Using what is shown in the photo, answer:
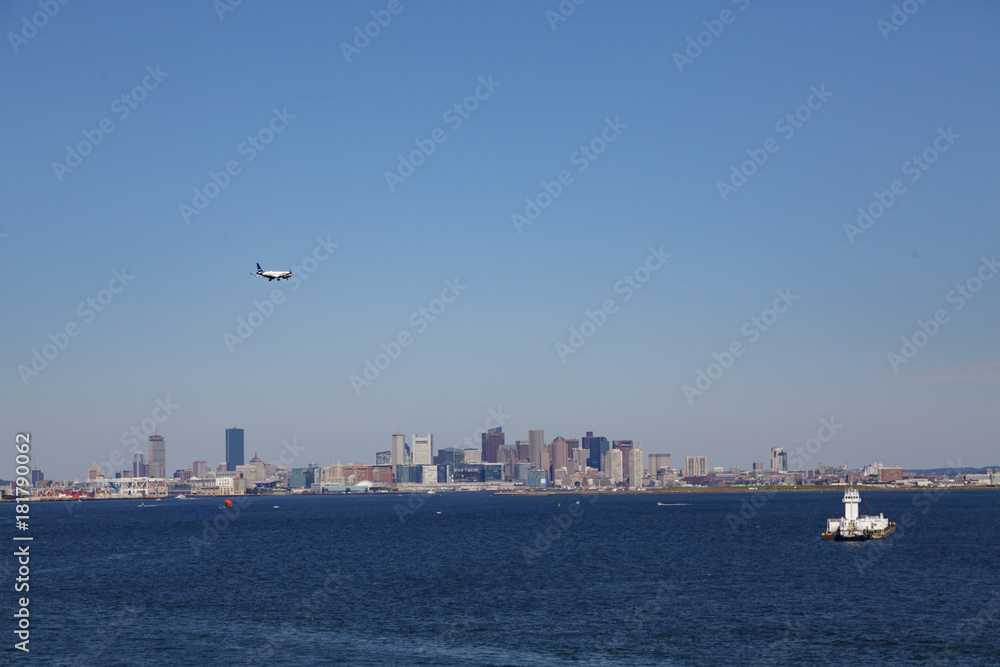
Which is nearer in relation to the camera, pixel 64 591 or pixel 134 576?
pixel 64 591

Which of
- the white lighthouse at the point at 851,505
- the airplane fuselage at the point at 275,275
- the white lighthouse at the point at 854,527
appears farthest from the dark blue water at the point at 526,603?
the airplane fuselage at the point at 275,275

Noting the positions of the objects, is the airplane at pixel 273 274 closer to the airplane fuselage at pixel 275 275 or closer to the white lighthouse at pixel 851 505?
the airplane fuselage at pixel 275 275

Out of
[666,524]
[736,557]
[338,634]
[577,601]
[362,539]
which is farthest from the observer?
[666,524]

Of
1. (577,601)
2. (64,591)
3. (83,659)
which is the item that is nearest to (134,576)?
(64,591)

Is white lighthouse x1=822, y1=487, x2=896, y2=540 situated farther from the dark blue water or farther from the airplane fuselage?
the airplane fuselage

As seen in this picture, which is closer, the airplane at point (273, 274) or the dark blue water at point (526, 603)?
the dark blue water at point (526, 603)

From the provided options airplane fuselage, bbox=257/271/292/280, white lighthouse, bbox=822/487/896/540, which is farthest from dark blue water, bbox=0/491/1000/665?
airplane fuselage, bbox=257/271/292/280

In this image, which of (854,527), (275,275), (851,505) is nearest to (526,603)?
(275,275)

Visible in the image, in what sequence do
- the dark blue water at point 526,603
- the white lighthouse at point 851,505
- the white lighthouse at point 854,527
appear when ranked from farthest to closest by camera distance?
1. the white lighthouse at point 851,505
2. the white lighthouse at point 854,527
3. the dark blue water at point 526,603

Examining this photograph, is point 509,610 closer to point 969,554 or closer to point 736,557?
point 736,557
